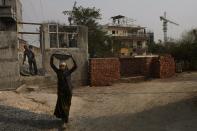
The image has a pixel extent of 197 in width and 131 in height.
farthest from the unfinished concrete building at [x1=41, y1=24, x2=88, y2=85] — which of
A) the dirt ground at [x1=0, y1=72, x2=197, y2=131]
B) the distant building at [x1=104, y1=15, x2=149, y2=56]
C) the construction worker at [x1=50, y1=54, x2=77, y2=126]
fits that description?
the distant building at [x1=104, y1=15, x2=149, y2=56]

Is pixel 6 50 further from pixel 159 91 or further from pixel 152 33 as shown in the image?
pixel 152 33

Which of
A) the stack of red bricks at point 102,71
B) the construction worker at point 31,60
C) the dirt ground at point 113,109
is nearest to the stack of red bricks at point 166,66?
the stack of red bricks at point 102,71

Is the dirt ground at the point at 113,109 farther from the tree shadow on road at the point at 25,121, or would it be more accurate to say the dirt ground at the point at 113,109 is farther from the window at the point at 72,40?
the window at the point at 72,40

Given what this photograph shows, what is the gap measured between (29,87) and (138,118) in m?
7.34

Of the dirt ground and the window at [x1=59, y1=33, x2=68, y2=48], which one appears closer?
the dirt ground

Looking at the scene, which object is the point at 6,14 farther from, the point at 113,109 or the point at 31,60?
the point at 113,109

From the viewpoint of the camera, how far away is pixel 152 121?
12484 mm

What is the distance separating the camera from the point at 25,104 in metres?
15.0

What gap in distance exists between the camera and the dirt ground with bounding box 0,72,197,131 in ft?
36.4

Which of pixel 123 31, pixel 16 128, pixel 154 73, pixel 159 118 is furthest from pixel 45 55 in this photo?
pixel 123 31

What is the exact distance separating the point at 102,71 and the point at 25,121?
11.4 metres

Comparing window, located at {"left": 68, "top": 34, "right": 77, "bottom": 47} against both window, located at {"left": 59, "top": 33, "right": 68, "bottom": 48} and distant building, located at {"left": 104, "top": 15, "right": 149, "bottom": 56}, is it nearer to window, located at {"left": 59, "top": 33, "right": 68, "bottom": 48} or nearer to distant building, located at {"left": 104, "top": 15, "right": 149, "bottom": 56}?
window, located at {"left": 59, "top": 33, "right": 68, "bottom": 48}

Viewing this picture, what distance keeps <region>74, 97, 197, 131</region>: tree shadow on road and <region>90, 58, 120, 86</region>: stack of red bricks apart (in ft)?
23.6

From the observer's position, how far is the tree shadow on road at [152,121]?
1164 centimetres
